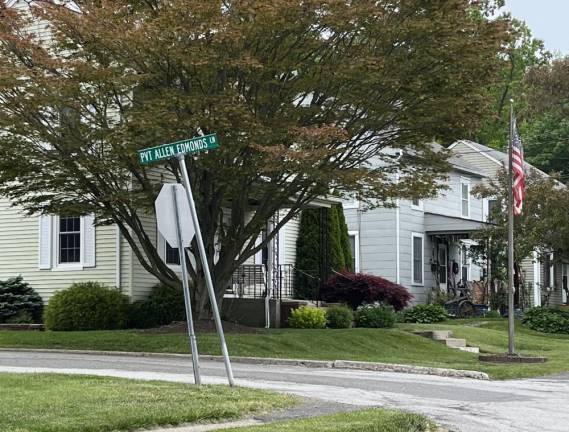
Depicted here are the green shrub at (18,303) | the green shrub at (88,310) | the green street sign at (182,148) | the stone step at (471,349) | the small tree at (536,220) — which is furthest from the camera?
the small tree at (536,220)

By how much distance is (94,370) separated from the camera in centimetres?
1506

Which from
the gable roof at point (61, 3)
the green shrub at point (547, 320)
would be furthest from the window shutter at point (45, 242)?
the green shrub at point (547, 320)

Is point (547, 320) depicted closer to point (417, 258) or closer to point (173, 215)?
point (417, 258)

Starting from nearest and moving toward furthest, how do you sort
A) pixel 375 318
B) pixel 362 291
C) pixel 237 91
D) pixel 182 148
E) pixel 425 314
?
pixel 182 148 < pixel 237 91 < pixel 375 318 < pixel 362 291 < pixel 425 314

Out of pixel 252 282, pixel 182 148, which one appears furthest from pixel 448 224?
pixel 182 148

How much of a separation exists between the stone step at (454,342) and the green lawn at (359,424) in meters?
14.6

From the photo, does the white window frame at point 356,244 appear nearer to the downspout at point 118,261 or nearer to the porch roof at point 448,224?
the porch roof at point 448,224

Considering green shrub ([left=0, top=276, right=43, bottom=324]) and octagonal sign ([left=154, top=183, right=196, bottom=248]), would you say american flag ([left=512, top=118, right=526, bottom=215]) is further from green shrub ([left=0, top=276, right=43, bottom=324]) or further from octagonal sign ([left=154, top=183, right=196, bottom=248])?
green shrub ([left=0, top=276, right=43, bottom=324])

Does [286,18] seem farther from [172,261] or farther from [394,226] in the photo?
[394,226]

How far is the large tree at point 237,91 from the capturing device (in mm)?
18250

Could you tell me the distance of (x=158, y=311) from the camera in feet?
78.6

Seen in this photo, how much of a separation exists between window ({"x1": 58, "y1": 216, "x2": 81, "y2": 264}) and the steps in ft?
32.4

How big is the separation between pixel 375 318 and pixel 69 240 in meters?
9.08

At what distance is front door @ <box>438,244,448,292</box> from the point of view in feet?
129
